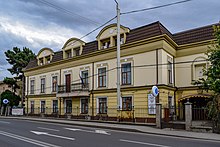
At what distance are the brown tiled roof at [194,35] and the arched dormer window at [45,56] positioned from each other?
1875cm

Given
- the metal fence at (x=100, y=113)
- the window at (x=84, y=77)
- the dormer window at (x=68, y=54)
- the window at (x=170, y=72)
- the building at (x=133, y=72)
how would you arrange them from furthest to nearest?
the dormer window at (x=68, y=54) < the window at (x=84, y=77) < the window at (x=170, y=72) < the building at (x=133, y=72) < the metal fence at (x=100, y=113)

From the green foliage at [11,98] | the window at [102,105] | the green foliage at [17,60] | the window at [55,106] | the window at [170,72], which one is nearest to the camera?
the window at [170,72]

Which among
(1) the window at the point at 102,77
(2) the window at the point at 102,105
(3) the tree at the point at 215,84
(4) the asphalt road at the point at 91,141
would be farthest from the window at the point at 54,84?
(3) the tree at the point at 215,84

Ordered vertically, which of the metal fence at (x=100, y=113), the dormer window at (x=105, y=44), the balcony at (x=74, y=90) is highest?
the dormer window at (x=105, y=44)

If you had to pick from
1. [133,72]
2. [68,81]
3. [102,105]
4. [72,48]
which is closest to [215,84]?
[133,72]

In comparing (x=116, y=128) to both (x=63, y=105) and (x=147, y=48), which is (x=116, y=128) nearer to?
(x=147, y=48)

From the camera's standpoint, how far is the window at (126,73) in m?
27.5

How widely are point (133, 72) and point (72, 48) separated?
10.8m

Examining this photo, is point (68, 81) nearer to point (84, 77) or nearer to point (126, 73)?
point (84, 77)

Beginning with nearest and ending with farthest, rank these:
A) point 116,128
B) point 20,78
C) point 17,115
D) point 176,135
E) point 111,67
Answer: point 176,135
point 116,128
point 111,67
point 17,115
point 20,78

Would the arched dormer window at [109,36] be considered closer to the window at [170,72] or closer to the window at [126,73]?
the window at [126,73]

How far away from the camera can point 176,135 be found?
51.9 feet

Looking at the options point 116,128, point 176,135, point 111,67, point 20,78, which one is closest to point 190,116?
point 176,135

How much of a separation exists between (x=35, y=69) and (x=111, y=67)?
16.7 meters
